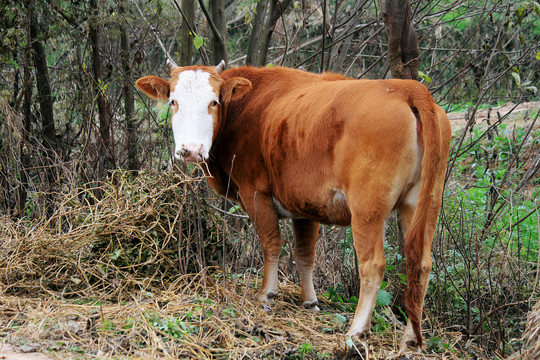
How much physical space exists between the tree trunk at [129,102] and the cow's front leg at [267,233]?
3.12 meters

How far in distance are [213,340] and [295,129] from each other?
1.73 metres

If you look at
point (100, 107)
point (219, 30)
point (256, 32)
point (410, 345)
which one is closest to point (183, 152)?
point (410, 345)

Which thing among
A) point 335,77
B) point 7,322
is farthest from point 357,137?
point 7,322

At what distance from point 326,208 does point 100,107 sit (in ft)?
13.6

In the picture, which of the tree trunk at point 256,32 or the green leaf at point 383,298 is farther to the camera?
the tree trunk at point 256,32

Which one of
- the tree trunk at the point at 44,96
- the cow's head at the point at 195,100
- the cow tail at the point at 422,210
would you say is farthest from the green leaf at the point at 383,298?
the tree trunk at the point at 44,96

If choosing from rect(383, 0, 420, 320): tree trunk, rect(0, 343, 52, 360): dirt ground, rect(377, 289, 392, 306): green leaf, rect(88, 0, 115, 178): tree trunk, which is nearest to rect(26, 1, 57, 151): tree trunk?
rect(88, 0, 115, 178): tree trunk

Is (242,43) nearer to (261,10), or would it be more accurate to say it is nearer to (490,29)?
(490,29)

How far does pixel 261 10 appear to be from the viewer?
283 inches

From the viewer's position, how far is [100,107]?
769 centimetres

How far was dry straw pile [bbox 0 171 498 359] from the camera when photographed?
4055 millimetres

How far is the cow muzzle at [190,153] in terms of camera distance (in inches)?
195

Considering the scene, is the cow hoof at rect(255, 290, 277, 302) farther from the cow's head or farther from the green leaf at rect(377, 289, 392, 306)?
the cow's head

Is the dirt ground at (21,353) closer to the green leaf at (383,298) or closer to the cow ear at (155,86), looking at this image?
the green leaf at (383,298)
